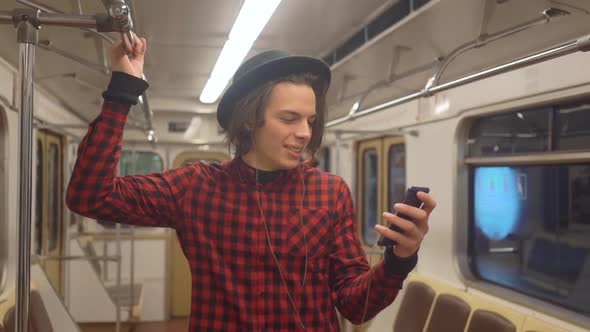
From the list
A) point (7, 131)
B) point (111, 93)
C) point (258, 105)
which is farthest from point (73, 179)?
point (7, 131)

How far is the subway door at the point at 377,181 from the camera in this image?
4992 mm

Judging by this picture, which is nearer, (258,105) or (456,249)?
(258,105)

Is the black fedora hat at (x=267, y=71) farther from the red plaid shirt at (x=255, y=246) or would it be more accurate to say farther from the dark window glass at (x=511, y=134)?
the dark window glass at (x=511, y=134)

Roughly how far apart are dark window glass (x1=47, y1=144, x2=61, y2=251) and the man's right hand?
4.53m

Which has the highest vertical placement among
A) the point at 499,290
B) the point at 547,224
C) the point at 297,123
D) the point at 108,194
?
the point at 297,123

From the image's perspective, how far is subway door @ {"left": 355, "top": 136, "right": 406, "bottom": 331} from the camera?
4992mm

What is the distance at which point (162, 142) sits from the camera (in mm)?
6961

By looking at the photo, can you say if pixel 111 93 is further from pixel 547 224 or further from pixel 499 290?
pixel 499 290

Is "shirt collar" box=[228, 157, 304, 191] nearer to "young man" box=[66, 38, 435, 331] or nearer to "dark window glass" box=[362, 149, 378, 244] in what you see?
"young man" box=[66, 38, 435, 331]

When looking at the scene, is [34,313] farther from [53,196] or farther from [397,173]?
[397,173]

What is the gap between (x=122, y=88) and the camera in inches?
35.6

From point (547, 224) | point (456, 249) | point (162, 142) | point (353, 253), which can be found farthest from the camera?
point (162, 142)

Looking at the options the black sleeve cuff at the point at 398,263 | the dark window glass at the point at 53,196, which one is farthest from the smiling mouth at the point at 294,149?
the dark window glass at the point at 53,196

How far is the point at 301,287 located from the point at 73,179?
0.51 meters
